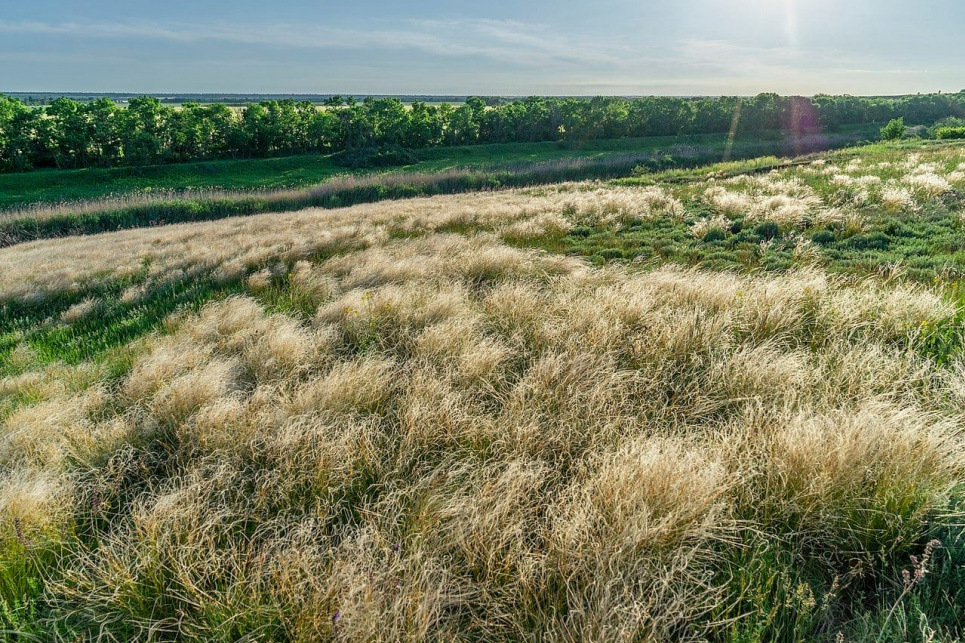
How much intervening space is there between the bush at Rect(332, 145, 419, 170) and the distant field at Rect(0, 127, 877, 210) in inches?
56.4

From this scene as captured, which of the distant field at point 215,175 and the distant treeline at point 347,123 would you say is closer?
the distant field at point 215,175

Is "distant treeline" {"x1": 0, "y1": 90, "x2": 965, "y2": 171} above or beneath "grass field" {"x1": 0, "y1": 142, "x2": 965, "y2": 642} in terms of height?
above

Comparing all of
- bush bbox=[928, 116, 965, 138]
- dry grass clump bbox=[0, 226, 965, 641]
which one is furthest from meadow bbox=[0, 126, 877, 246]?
dry grass clump bbox=[0, 226, 965, 641]

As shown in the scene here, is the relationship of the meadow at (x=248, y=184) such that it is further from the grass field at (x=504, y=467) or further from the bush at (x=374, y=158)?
the grass field at (x=504, y=467)

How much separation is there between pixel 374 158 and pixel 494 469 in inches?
2183

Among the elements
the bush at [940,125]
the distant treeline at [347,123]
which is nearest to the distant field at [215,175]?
the distant treeline at [347,123]

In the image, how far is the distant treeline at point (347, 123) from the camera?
45094mm

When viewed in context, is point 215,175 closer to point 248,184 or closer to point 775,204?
point 248,184

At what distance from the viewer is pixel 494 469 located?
8.25ft

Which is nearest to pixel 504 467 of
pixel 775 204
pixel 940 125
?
pixel 775 204

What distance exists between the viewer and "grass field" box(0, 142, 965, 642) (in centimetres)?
176

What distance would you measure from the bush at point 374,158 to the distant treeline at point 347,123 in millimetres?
3396

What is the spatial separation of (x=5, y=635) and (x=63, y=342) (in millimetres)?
4868

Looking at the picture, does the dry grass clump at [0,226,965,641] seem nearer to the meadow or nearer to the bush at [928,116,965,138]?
the meadow
